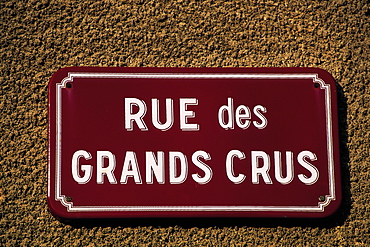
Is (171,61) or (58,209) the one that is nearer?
(58,209)

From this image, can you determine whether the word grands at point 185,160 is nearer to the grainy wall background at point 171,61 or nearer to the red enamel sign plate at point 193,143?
the red enamel sign plate at point 193,143

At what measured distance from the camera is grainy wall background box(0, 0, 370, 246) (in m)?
2.03

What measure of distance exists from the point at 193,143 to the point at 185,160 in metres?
0.07

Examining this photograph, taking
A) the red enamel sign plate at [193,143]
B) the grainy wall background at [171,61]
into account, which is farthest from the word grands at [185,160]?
the grainy wall background at [171,61]

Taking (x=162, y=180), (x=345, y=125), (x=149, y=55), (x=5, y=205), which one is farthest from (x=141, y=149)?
(x=345, y=125)

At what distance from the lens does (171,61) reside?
2.14 meters

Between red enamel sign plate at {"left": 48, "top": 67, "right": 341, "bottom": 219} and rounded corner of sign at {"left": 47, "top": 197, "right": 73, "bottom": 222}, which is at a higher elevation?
red enamel sign plate at {"left": 48, "top": 67, "right": 341, "bottom": 219}

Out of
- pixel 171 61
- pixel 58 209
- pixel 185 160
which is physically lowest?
pixel 58 209

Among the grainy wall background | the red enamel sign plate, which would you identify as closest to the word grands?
the red enamel sign plate

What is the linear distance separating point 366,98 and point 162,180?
31.6 inches

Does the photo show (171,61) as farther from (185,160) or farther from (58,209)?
(58,209)

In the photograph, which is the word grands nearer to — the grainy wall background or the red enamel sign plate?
the red enamel sign plate

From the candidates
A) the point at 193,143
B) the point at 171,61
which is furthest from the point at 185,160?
the point at 171,61

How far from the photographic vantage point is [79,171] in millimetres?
2010
